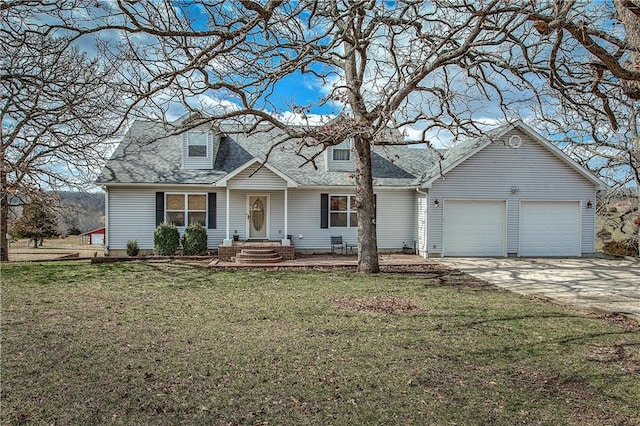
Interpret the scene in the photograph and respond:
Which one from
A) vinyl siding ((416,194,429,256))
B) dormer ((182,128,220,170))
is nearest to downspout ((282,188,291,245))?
dormer ((182,128,220,170))

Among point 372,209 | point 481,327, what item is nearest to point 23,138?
point 372,209

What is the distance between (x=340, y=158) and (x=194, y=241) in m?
7.13

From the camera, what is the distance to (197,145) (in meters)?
17.3

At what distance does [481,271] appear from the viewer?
522 inches

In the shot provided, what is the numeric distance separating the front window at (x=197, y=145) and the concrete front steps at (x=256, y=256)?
197 inches

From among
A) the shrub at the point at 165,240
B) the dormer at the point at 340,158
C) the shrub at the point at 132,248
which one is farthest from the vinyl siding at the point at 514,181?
the shrub at the point at 132,248

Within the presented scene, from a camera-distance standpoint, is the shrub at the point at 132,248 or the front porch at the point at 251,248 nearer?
the front porch at the point at 251,248

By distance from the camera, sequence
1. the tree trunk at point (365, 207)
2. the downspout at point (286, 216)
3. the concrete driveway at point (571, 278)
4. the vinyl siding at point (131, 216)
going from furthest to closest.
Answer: the vinyl siding at point (131, 216)
the downspout at point (286, 216)
the tree trunk at point (365, 207)
the concrete driveway at point (571, 278)

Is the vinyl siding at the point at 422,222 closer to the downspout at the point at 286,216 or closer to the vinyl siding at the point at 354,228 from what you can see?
the vinyl siding at the point at 354,228

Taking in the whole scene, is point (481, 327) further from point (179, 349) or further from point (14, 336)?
point (14, 336)

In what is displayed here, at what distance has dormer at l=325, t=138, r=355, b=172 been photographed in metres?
18.2

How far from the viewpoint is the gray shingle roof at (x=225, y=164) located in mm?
16375

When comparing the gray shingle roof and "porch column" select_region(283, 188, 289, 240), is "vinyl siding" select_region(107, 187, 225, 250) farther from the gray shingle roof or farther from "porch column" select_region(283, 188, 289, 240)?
"porch column" select_region(283, 188, 289, 240)

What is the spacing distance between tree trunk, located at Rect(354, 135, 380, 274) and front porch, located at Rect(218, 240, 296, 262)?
3.62 metres
